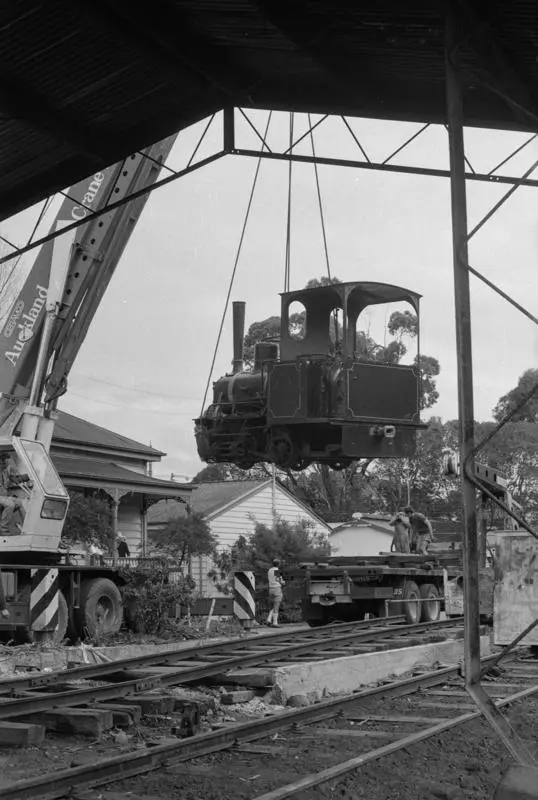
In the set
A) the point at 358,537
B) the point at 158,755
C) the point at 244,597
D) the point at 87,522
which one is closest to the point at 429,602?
the point at 244,597

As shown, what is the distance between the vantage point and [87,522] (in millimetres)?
26484

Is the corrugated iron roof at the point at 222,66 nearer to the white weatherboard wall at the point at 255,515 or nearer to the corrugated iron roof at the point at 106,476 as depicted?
the corrugated iron roof at the point at 106,476

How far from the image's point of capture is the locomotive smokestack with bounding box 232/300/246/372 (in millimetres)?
16594

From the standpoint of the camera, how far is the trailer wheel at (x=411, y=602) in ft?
68.3

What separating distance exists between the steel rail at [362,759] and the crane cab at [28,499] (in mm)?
8574

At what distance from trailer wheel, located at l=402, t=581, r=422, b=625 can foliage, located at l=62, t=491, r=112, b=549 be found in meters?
8.56

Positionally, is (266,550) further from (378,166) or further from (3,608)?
(378,166)

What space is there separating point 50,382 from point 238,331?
10.6ft

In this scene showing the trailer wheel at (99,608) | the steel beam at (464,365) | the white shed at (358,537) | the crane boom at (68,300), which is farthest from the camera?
the white shed at (358,537)

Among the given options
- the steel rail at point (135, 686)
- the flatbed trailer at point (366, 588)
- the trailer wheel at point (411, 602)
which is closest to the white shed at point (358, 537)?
the flatbed trailer at point (366, 588)

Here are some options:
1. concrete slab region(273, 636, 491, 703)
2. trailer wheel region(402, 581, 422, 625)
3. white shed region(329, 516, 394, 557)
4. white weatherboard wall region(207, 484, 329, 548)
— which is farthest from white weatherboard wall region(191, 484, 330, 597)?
concrete slab region(273, 636, 491, 703)

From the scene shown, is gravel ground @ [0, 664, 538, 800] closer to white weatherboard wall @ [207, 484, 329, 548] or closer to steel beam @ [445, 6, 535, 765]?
steel beam @ [445, 6, 535, 765]

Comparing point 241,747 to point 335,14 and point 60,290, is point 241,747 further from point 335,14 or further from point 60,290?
point 60,290

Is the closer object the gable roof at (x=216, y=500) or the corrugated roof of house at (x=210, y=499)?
the gable roof at (x=216, y=500)
